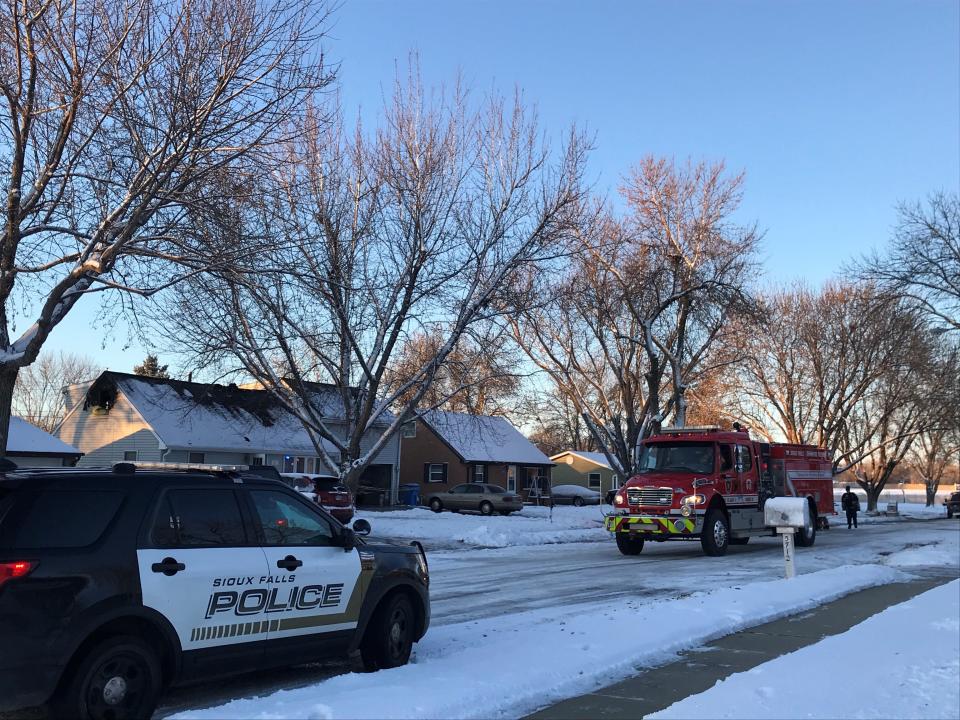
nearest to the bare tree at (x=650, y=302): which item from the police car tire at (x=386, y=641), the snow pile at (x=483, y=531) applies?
the snow pile at (x=483, y=531)

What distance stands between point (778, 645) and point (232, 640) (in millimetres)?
5657

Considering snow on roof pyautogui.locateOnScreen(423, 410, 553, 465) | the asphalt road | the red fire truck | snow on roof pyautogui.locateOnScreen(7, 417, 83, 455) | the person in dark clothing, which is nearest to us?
the asphalt road

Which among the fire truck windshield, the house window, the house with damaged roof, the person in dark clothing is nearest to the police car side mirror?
the fire truck windshield

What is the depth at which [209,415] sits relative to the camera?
39.2 meters

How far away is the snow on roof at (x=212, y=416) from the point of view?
122 feet

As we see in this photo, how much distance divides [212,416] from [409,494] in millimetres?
12422

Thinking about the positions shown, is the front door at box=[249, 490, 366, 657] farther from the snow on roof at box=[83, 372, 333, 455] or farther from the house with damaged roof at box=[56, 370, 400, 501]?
the snow on roof at box=[83, 372, 333, 455]

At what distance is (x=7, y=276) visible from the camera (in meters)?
13.2

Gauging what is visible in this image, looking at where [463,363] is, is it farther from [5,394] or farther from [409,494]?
[409,494]

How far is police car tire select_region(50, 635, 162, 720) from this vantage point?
206 inches

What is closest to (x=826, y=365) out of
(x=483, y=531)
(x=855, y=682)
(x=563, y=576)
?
(x=483, y=531)

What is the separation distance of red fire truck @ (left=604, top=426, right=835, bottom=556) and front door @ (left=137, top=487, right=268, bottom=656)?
1391 cm

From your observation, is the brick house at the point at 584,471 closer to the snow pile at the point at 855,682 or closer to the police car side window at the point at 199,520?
the snow pile at the point at 855,682

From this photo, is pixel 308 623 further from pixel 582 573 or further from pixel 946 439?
pixel 946 439
